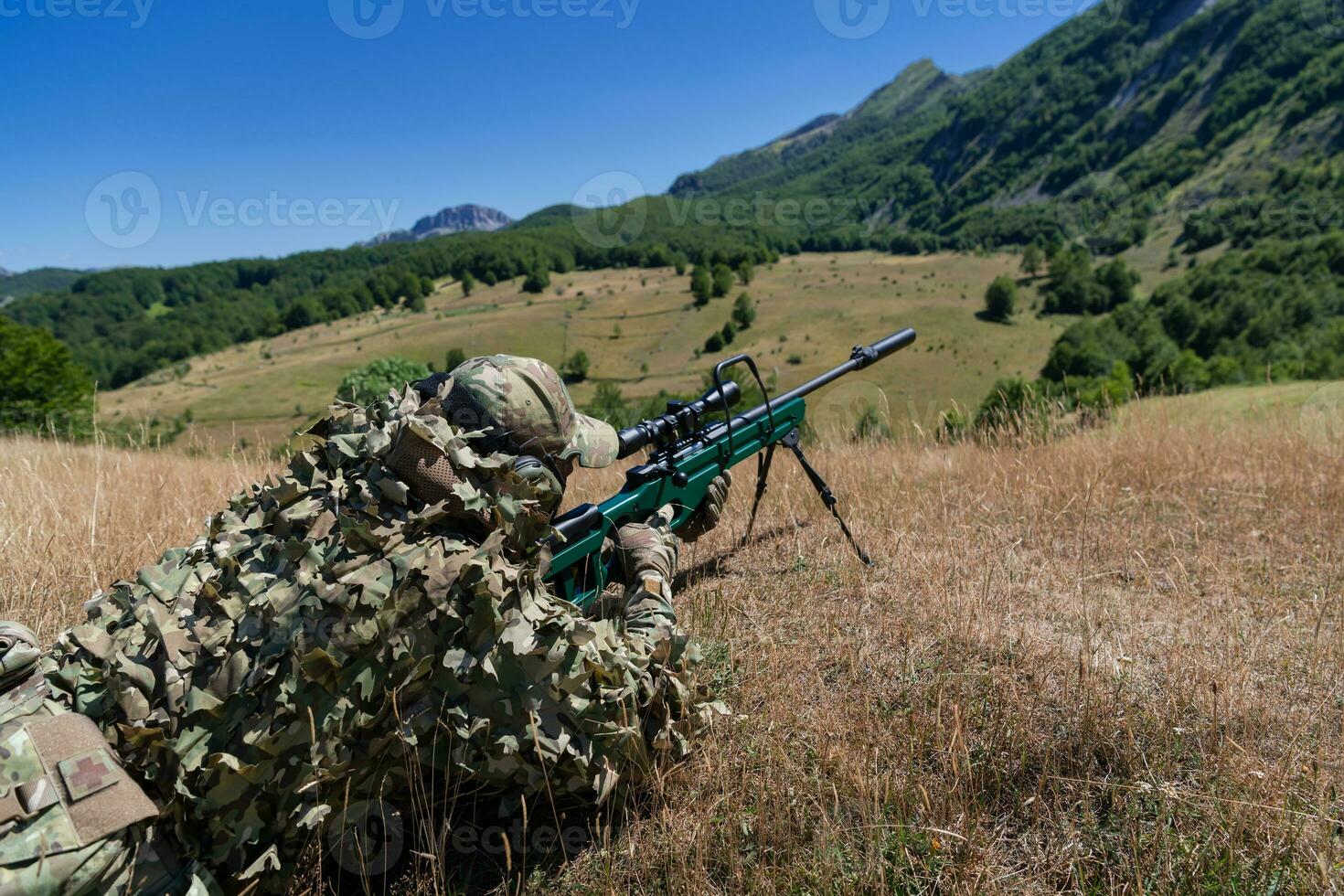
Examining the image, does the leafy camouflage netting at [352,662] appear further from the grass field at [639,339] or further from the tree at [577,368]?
the tree at [577,368]

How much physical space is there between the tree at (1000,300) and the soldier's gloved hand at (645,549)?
Answer: 12984cm

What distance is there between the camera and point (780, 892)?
238cm

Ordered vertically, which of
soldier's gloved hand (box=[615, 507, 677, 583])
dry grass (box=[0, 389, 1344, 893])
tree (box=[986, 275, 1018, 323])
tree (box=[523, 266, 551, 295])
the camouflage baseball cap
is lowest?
tree (box=[986, 275, 1018, 323])

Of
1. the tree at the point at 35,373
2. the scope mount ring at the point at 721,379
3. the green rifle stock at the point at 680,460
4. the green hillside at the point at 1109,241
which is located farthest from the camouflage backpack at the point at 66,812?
the green hillside at the point at 1109,241

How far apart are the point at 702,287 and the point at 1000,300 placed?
2086 inches

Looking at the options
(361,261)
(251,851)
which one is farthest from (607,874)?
(361,261)

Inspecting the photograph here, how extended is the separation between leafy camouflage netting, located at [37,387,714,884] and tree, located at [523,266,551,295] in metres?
129

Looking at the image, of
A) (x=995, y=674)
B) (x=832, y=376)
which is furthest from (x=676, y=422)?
(x=995, y=674)

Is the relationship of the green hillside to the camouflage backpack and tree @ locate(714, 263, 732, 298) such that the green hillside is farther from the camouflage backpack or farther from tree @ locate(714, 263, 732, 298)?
the camouflage backpack

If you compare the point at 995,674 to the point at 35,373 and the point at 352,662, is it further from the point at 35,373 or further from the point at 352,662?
the point at 35,373

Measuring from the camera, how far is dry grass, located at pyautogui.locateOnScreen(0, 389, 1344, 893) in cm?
243

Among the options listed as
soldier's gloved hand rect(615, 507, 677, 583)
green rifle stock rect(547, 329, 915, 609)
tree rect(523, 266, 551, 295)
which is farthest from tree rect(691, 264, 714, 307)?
soldier's gloved hand rect(615, 507, 677, 583)

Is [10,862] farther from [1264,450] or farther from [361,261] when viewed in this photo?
[361,261]

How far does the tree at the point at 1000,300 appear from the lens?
117375 mm
